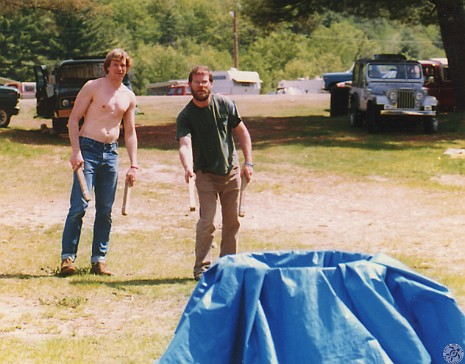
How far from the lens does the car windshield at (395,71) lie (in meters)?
25.4

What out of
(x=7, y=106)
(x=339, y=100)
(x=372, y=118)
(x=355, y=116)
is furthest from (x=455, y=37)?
(x=7, y=106)

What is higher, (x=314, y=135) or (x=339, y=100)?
(x=339, y=100)

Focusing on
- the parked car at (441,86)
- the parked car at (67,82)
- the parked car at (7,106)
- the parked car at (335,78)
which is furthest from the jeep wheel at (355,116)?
the parked car at (335,78)

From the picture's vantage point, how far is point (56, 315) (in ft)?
23.2

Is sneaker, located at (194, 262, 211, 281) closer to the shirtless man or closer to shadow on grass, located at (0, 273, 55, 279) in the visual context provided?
the shirtless man

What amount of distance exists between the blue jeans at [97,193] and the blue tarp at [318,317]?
449cm

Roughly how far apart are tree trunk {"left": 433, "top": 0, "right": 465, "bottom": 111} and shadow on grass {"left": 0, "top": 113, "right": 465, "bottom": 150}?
1.19 meters

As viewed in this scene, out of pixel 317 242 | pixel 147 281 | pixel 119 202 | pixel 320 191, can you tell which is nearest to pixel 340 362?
pixel 147 281

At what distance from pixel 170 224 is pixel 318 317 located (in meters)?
8.70

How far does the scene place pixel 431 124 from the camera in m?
25.3

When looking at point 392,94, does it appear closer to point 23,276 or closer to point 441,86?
point 441,86

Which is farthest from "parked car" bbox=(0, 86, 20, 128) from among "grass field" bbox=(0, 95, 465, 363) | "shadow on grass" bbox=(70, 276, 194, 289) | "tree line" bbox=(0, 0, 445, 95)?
"tree line" bbox=(0, 0, 445, 95)

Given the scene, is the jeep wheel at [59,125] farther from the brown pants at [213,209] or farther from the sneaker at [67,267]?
the brown pants at [213,209]

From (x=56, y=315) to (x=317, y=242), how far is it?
4500 mm
